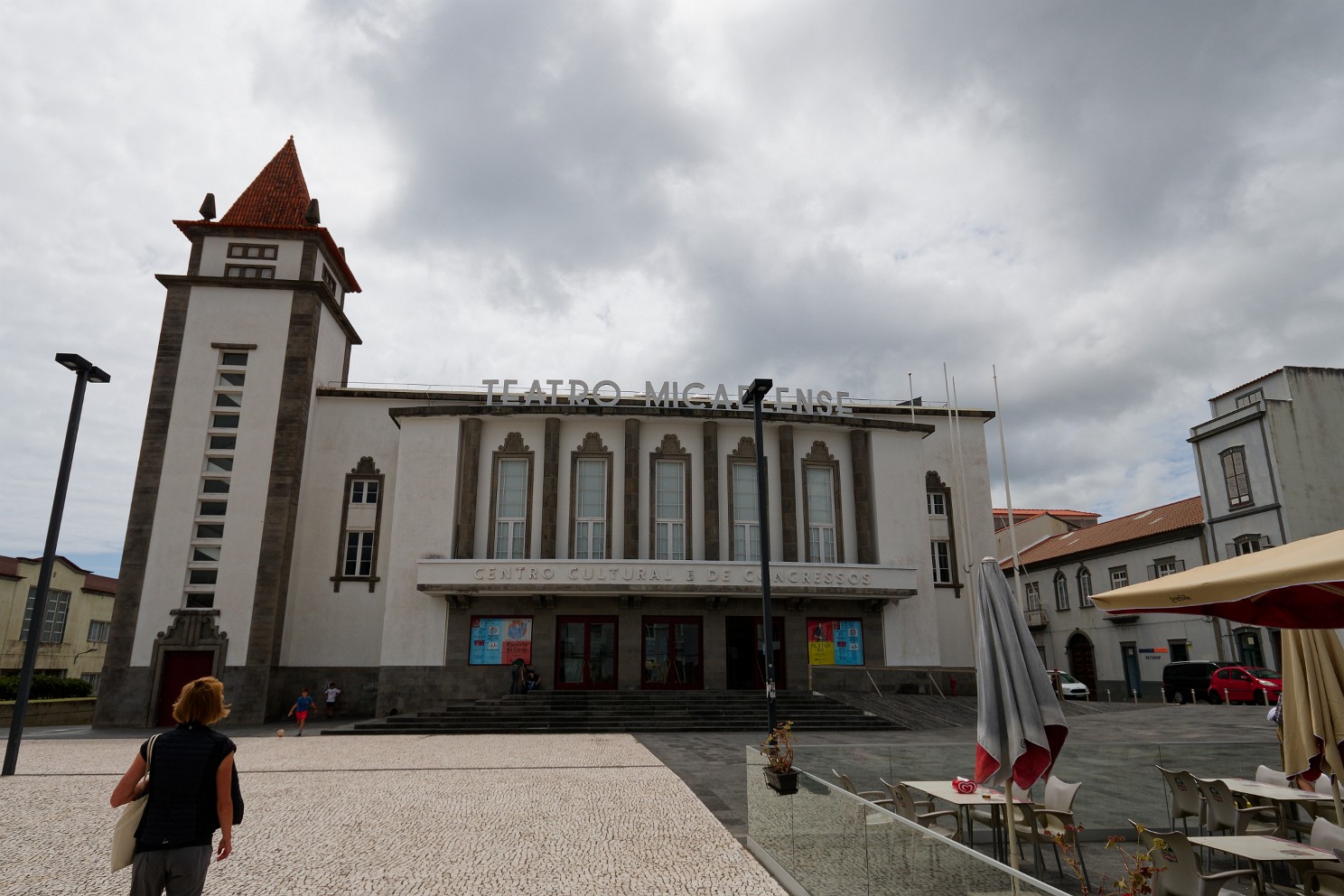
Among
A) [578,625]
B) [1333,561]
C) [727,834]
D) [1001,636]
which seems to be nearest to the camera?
[1333,561]

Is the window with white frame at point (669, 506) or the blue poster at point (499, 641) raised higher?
the window with white frame at point (669, 506)

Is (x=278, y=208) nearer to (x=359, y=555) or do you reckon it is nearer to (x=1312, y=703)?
(x=359, y=555)

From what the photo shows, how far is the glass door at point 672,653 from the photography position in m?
28.2

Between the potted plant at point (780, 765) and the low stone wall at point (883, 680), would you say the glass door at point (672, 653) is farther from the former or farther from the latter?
the potted plant at point (780, 765)

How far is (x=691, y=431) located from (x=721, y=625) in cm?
730

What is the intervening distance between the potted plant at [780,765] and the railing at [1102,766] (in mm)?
151

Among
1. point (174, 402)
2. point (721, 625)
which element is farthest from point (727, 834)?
point (174, 402)

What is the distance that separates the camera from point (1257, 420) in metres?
33.3

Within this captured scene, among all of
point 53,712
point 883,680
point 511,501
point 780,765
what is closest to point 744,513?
point 883,680

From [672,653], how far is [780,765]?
66.4ft

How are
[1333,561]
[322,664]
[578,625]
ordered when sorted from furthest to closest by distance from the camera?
[322,664], [578,625], [1333,561]

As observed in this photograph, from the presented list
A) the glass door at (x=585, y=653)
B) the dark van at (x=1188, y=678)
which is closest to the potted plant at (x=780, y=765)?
the glass door at (x=585, y=653)

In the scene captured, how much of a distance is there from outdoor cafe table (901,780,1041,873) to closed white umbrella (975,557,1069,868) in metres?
1.31

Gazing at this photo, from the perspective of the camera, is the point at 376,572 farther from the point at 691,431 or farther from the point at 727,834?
the point at 727,834
